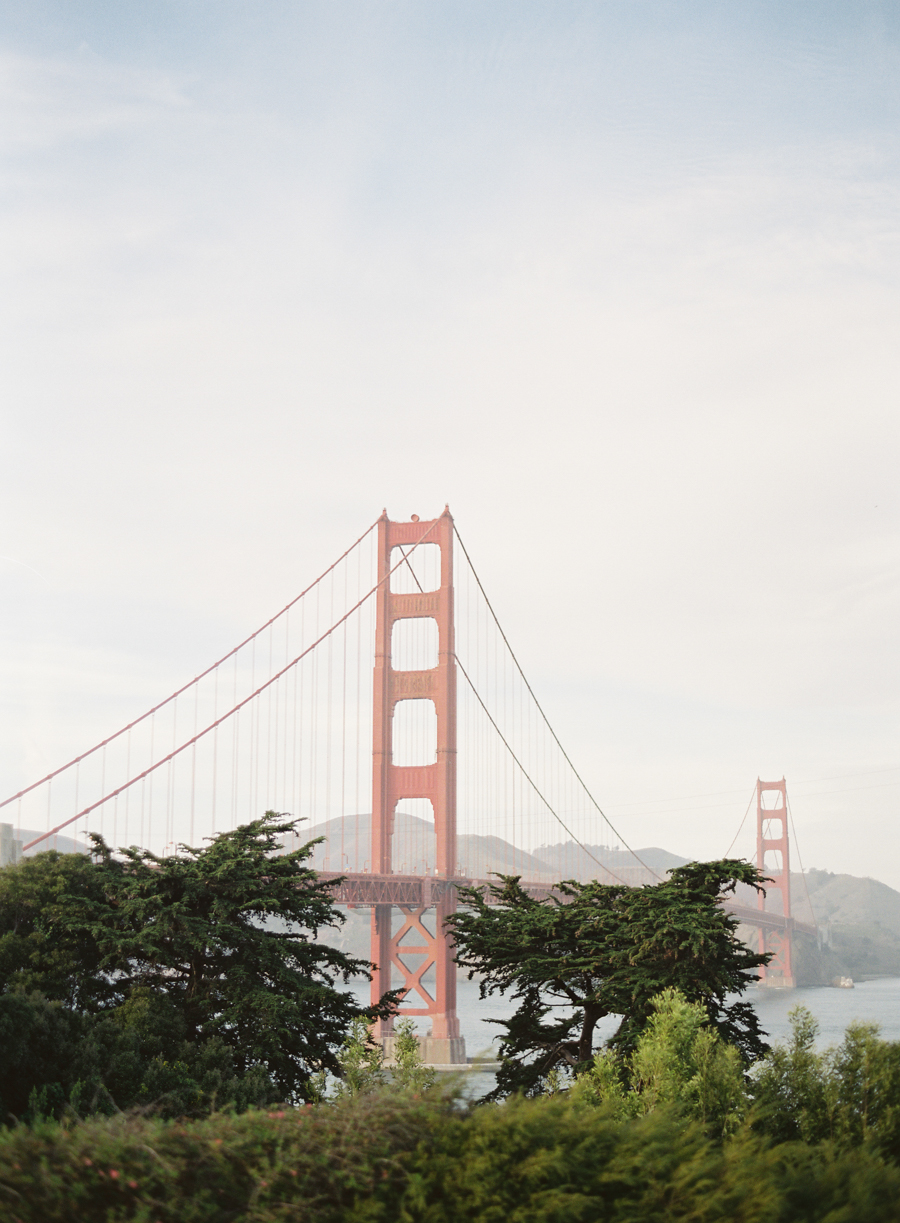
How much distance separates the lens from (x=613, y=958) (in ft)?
93.1

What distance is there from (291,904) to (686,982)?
8973mm

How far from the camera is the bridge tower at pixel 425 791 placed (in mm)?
63938

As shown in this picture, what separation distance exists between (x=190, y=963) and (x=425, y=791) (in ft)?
128

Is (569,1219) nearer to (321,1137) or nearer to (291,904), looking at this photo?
(321,1137)

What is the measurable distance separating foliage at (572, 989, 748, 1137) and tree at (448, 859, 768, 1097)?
308 centimetres

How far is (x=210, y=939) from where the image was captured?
2742 centimetres

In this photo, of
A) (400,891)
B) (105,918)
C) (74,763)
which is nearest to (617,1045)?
(105,918)

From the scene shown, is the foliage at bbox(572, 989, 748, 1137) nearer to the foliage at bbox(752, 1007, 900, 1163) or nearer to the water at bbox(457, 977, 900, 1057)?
the foliage at bbox(752, 1007, 900, 1163)

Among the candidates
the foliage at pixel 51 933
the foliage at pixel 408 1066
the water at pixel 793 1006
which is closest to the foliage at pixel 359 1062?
the foliage at pixel 408 1066

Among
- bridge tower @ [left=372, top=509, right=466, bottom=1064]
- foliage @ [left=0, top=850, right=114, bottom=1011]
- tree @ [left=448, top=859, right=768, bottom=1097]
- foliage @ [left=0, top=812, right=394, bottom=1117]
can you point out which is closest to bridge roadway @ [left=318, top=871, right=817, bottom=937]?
bridge tower @ [left=372, top=509, right=466, bottom=1064]

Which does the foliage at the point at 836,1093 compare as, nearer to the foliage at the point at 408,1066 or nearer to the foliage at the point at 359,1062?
the foliage at the point at 408,1066

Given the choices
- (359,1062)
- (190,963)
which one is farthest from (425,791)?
(359,1062)

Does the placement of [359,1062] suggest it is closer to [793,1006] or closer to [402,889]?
[402,889]

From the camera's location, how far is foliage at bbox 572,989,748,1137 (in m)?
20.0
